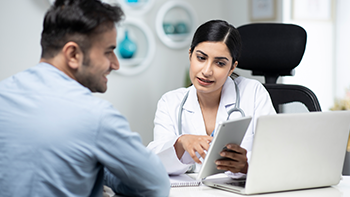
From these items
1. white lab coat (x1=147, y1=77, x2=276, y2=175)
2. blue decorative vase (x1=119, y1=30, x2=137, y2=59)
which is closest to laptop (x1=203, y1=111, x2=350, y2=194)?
white lab coat (x1=147, y1=77, x2=276, y2=175)

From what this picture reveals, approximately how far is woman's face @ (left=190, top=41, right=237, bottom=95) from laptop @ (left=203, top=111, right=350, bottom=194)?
53 centimetres

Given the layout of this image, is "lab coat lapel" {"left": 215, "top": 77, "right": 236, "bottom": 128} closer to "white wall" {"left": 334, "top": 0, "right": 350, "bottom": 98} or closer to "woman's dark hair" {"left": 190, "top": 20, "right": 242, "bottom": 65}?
"woman's dark hair" {"left": 190, "top": 20, "right": 242, "bottom": 65}

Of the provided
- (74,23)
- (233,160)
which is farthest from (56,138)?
(233,160)

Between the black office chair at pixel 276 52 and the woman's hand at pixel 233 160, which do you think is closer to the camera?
the woman's hand at pixel 233 160

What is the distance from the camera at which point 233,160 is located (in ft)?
3.77

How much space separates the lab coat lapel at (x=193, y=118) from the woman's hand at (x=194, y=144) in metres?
0.27

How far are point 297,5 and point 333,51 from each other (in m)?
0.60

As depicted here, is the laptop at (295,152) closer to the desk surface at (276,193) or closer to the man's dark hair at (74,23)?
Answer: the desk surface at (276,193)

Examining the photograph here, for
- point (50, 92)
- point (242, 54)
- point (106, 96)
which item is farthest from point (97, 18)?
point (106, 96)

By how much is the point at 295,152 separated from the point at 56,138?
2.16ft

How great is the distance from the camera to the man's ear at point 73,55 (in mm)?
866

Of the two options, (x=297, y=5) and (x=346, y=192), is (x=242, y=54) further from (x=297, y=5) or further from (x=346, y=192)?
(x=297, y=5)

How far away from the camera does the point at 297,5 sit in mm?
3244

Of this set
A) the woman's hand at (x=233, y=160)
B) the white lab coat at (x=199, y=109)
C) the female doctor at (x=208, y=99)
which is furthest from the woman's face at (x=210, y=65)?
the woman's hand at (x=233, y=160)
